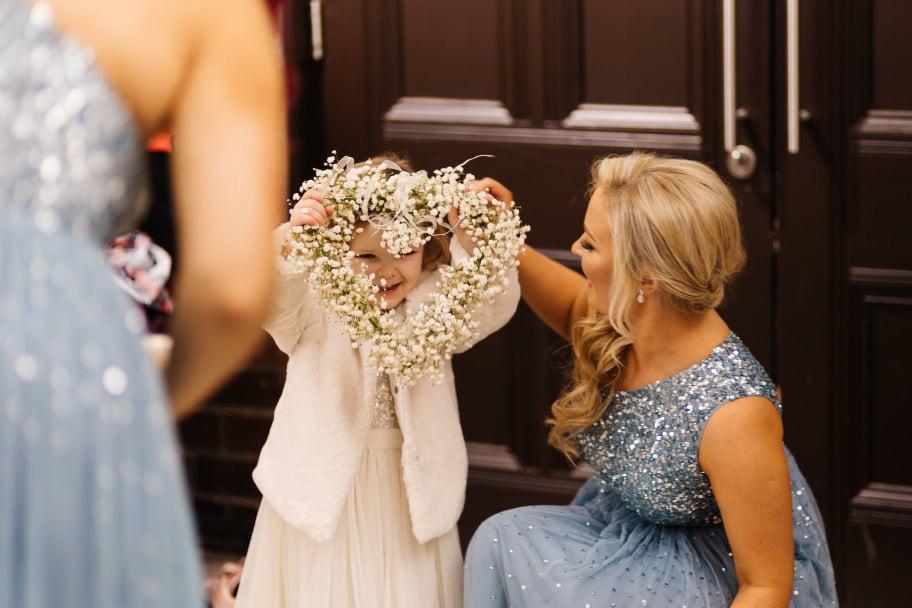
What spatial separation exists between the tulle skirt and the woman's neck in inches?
18.6

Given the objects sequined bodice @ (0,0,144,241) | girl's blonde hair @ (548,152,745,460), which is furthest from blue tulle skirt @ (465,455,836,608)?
sequined bodice @ (0,0,144,241)

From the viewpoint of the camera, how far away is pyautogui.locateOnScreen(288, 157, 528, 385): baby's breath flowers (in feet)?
7.96

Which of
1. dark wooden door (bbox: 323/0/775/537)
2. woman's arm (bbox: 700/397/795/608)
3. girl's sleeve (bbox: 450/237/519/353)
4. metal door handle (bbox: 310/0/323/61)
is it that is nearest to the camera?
woman's arm (bbox: 700/397/795/608)

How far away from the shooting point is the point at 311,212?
2.42 metres

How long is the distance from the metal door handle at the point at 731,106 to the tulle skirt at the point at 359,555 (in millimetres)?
1178

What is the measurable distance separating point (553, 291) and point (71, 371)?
5.83 ft

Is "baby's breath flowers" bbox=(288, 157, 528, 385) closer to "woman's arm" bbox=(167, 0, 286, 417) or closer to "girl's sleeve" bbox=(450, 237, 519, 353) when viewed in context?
"girl's sleeve" bbox=(450, 237, 519, 353)

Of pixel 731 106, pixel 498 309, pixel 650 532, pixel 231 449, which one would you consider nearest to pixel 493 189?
pixel 498 309

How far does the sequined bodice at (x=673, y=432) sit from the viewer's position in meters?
2.48

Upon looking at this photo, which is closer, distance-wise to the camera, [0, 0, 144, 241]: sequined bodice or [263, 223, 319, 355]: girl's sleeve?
[0, 0, 144, 241]: sequined bodice

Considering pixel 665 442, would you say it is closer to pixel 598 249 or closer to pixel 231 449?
pixel 598 249

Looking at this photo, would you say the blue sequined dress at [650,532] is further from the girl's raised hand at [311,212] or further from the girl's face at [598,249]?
the girl's raised hand at [311,212]

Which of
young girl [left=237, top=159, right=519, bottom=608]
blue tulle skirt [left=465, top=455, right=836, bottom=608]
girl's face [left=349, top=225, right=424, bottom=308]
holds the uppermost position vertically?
girl's face [left=349, top=225, right=424, bottom=308]

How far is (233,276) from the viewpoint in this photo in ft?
3.95
